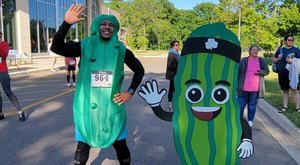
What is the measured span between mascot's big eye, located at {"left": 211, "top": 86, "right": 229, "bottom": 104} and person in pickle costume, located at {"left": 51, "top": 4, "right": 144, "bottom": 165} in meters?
0.85

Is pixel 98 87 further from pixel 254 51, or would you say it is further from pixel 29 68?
pixel 29 68

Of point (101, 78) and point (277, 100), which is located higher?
point (101, 78)

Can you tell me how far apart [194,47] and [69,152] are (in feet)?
9.30

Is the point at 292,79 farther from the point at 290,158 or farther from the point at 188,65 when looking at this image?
the point at 188,65

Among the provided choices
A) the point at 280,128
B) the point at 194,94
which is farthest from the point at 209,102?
the point at 280,128

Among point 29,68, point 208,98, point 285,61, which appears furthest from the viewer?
point 29,68

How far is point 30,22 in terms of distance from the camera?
24969 mm

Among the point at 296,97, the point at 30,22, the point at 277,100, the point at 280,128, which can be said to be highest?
the point at 30,22

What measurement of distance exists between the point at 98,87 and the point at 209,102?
0.97 m

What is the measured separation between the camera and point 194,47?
3.15 metres

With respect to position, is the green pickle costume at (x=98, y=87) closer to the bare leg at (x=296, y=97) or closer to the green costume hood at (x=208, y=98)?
the green costume hood at (x=208, y=98)

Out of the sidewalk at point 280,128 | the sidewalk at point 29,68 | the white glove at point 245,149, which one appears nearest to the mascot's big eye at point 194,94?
the white glove at point 245,149

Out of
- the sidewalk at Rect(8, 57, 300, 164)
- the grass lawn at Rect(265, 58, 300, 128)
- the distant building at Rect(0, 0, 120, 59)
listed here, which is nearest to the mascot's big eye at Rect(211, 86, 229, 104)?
the sidewalk at Rect(8, 57, 300, 164)

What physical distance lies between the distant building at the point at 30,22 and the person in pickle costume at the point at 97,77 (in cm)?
1537
